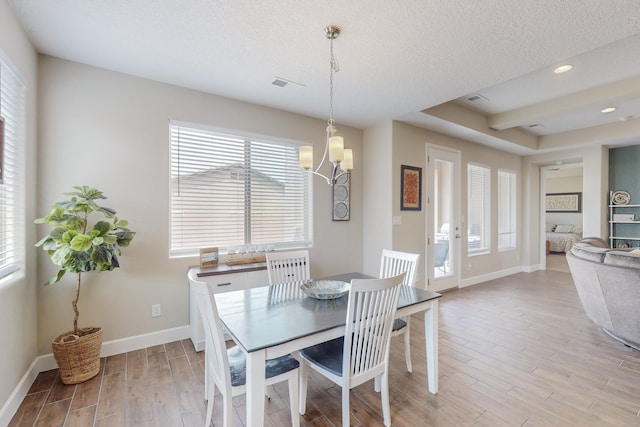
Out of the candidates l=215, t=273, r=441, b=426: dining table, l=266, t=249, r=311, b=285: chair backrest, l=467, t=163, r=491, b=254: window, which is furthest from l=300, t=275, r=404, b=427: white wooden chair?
l=467, t=163, r=491, b=254: window

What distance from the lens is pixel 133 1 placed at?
5.79 ft

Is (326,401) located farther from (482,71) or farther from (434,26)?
(482,71)

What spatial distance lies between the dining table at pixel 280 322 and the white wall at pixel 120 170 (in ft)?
4.13

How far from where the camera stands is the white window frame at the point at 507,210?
5.83 meters

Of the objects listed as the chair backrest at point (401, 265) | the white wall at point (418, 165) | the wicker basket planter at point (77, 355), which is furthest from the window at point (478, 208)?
the wicker basket planter at point (77, 355)

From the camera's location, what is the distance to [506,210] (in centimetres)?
602

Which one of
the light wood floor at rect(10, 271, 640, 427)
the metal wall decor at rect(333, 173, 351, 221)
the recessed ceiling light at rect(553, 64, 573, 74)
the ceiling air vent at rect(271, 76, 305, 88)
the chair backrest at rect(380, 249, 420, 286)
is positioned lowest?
the light wood floor at rect(10, 271, 640, 427)

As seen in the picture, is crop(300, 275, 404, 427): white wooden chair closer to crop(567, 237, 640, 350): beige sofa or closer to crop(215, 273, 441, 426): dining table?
crop(215, 273, 441, 426): dining table

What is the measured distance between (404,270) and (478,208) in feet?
11.9

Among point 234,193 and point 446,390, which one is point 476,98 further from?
point 446,390

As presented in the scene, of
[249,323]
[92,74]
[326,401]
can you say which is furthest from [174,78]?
[326,401]

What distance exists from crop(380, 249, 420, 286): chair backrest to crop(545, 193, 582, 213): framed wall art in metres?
10.1

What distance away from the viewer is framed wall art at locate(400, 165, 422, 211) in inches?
159

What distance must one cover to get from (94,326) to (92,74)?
2256 mm
